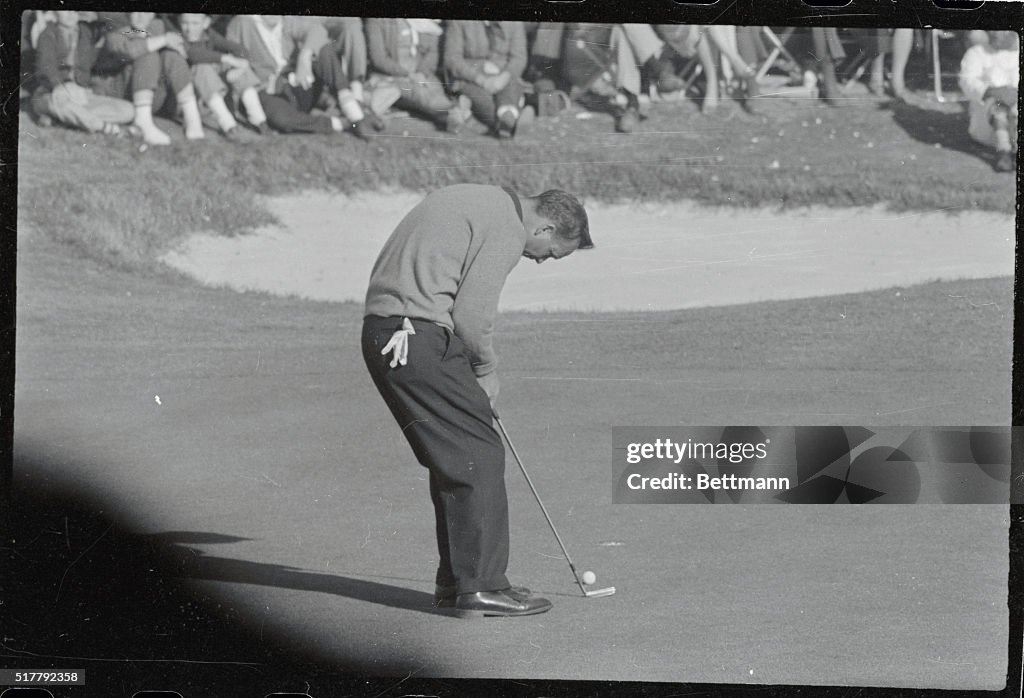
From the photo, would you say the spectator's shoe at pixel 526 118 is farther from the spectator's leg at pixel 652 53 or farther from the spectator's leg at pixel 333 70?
the spectator's leg at pixel 333 70

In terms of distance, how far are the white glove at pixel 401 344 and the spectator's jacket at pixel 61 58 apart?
1545 mm

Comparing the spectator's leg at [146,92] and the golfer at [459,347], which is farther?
the spectator's leg at [146,92]

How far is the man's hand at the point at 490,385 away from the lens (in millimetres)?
7832

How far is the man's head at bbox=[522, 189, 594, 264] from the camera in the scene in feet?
25.8

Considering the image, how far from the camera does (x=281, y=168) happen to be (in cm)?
789

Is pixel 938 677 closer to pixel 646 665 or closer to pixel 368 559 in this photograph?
pixel 646 665

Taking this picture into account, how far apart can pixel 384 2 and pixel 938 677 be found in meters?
3.41

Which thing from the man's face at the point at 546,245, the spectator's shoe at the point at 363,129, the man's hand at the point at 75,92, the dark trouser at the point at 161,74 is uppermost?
the dark trouser at the point at 161,74

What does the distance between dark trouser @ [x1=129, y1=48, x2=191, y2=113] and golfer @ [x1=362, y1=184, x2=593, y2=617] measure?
1.03m

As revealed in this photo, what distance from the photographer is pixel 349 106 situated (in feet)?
25.8

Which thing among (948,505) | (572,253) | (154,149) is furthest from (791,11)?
(154,149)

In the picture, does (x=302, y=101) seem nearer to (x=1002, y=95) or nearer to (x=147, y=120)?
(x=147, y=120)

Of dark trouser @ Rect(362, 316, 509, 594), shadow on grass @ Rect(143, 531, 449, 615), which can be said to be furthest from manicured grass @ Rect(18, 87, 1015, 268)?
shadow on grass @ Rect(143, 531, 449, 615)

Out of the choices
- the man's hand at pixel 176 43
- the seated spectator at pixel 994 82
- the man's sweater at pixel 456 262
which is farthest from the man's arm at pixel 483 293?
the seated spectator at pixel 994 82
